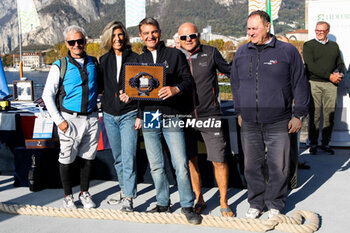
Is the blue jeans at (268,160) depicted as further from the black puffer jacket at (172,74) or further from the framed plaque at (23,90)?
the framed plaque at (23,90)

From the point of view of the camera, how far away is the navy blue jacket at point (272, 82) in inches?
128

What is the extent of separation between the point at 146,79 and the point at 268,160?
1.30m

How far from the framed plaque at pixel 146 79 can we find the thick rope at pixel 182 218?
104 centimetres

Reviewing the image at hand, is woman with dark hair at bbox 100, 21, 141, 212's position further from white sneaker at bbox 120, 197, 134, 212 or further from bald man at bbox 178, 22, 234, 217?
bald man at bbox 178, 22, 234, 217

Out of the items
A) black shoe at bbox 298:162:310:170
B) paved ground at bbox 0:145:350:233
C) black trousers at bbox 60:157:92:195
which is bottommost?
paved ground at bbox 0:145:350:233

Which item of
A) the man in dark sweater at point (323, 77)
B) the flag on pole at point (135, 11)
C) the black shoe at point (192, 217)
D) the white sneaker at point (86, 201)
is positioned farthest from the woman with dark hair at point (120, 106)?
the flag on pole at point (135, 11)

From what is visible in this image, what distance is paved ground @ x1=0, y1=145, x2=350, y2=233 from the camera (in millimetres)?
3312

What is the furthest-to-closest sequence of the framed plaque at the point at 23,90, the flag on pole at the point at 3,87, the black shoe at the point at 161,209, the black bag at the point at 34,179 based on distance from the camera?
the framed plaque at the point at 23,90, the flag on pole at the point at 3,87, the black bag at the point at 34,179, the black shoe at the point at 161,209

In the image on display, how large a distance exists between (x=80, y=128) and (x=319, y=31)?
3.88 m

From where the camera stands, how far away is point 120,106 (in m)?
3.59

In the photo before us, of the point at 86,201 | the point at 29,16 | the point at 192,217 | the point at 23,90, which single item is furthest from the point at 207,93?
the point at 29,16

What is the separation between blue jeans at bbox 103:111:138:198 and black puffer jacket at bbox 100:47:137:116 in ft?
0.19

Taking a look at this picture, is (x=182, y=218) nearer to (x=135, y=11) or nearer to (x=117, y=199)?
(x=117, y=199)

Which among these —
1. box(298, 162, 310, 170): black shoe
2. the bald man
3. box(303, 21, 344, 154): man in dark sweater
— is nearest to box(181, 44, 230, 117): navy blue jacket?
the bald man
